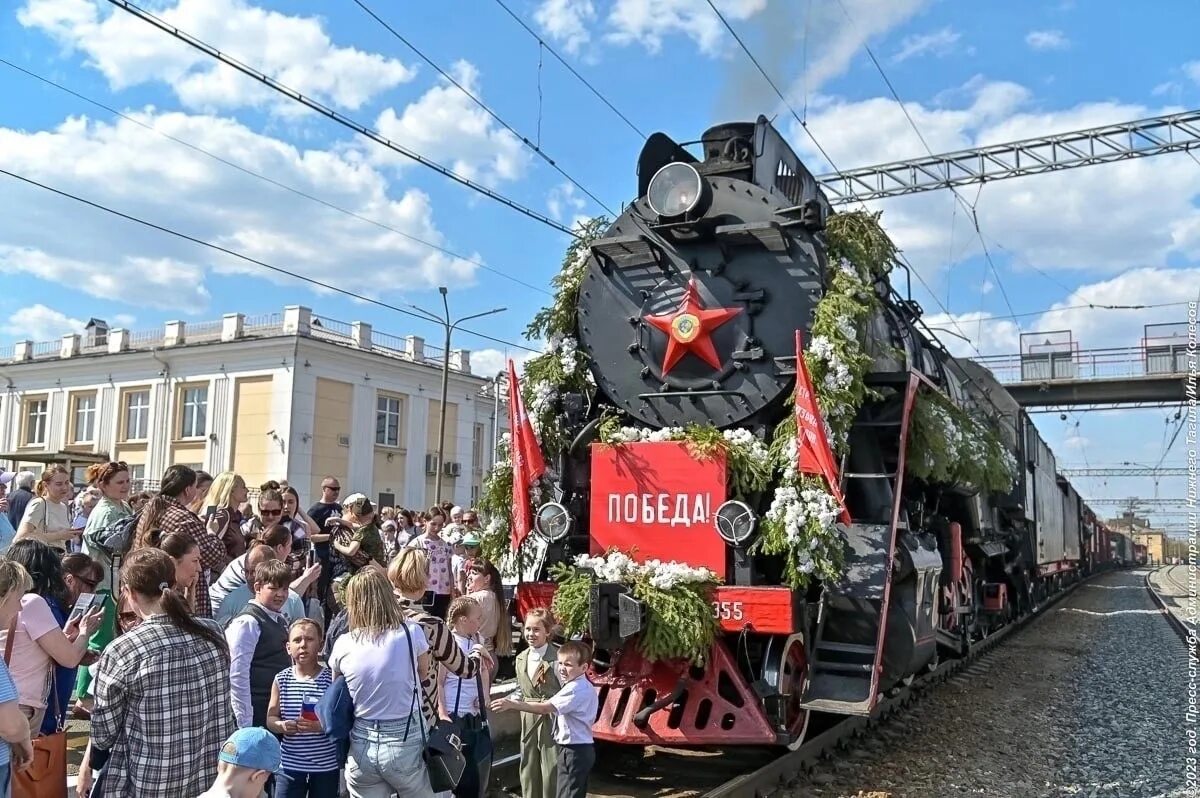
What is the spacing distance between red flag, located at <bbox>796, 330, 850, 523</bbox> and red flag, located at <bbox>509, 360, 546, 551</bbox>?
1824 millimetres

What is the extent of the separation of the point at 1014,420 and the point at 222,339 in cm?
2466

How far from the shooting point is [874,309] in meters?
6.25

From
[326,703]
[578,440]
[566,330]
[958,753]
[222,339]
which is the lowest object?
[958,753]

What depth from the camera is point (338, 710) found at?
3631 mm

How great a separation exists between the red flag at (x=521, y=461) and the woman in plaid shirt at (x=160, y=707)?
3159 mm

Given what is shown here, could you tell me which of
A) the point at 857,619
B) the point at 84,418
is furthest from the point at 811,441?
the point at 84,418

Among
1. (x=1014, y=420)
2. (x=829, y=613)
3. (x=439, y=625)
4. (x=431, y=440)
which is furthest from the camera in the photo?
(x=431, y=440)

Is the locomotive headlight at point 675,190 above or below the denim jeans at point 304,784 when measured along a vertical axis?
above

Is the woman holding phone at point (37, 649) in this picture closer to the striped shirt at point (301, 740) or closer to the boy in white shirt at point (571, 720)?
the striped shirt at point (301, 740)

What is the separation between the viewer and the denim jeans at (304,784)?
388cm

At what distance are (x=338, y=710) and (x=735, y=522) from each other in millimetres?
2919

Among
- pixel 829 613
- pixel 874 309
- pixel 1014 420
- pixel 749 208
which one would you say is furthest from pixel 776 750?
pixel 1014 420

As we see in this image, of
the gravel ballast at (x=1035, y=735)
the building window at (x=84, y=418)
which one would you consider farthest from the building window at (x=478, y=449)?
the gravel ballast at (x=1035, y=735)

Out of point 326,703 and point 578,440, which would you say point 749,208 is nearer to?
point 578,440
